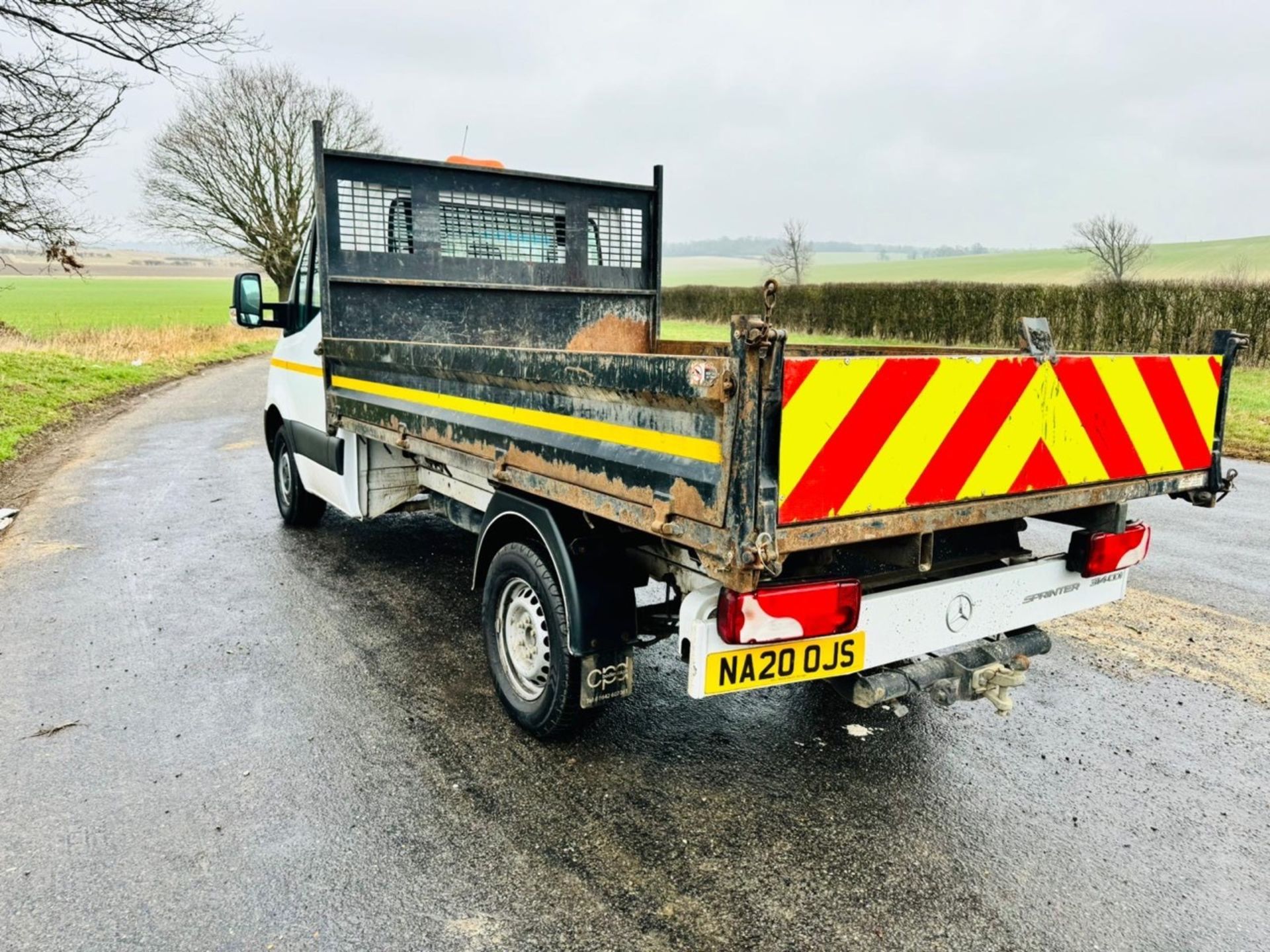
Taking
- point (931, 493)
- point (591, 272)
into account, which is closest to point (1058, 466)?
point (931, 493)

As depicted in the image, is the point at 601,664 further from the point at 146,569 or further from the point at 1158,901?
the point at 146,569

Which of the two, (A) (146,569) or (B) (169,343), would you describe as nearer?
(A) (146,569)

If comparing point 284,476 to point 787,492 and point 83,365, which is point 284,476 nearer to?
point 787,492

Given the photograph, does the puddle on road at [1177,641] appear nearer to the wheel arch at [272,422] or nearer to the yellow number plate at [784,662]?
the yellow number plate at [784,662]

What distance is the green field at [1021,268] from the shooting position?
5434 cm

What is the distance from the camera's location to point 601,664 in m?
3.11

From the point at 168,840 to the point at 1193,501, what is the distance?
13.0 feet

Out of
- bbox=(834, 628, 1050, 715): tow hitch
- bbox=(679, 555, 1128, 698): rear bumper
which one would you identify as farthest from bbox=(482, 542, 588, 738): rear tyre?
bbox=(834, 628, 1050, 715): tow hitch

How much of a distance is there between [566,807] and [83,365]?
17.9m

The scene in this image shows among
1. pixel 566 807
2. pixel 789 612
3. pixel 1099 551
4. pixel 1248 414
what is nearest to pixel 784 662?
pixel 789 612

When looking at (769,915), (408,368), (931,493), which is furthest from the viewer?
(408,368)

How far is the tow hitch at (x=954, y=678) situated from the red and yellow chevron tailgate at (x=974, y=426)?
2.11 ft

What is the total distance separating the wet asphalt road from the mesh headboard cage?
1844 millimetres

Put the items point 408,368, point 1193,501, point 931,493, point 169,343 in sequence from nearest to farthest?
point 931,493 → point 1193,501 → point 408,368 → point 169,343
